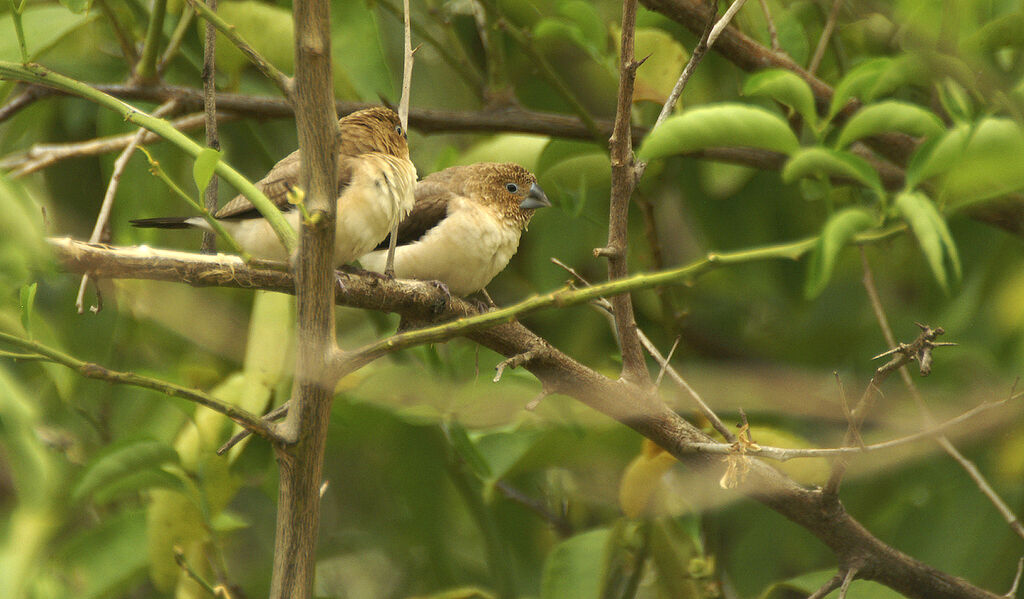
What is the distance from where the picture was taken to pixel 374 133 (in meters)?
2.93

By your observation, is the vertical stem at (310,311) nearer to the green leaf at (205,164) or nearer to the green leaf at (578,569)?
the green leaf at (205,164)

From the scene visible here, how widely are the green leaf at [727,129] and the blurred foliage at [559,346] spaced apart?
0.61m

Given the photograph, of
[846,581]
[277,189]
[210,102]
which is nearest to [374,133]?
[277,189]

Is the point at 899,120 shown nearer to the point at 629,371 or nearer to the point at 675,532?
the point at 629,371

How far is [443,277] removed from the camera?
9.91 feet

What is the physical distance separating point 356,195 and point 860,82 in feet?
4.38

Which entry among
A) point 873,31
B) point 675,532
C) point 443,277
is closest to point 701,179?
point 873,31

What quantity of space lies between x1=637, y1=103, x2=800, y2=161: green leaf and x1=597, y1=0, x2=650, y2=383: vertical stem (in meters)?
0.36

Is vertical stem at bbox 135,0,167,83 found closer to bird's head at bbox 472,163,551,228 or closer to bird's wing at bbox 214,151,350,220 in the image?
bird's wing at bbox 214,151,350,220

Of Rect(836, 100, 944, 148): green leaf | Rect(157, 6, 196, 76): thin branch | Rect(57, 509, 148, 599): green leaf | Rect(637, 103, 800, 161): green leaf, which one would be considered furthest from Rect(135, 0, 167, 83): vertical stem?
Rect(836, 100, 944, 148): green leaf

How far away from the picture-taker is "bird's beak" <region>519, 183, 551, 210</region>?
3279 mm

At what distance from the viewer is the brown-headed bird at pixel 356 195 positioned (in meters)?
2.58

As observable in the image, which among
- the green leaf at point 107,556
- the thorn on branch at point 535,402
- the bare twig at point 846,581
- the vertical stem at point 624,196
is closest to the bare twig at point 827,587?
the bare twig at point 846,581

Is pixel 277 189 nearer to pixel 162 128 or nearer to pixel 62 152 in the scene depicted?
pixel 62 152
